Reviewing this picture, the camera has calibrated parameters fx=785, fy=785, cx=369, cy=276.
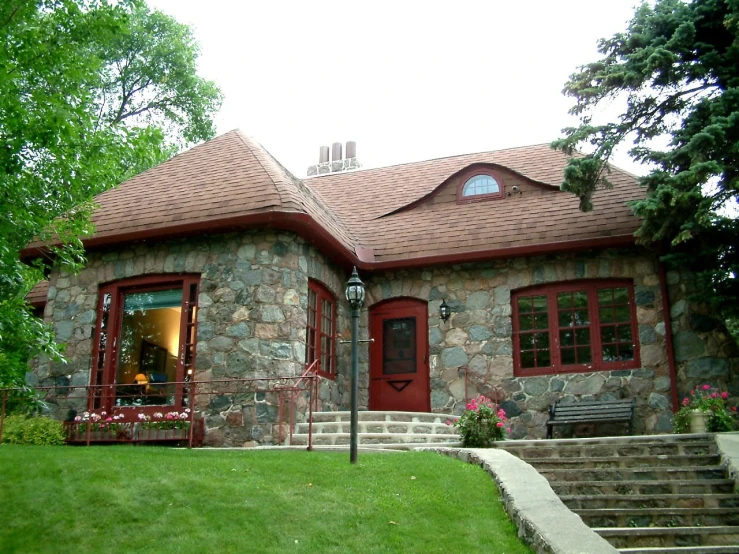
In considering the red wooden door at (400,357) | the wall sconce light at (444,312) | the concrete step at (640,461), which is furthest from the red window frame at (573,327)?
the concrete step at (640,461)

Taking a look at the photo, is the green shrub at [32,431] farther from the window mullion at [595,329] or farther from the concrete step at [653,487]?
the window mullion at [595,329]

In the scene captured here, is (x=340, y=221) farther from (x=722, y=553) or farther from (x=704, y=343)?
(x=722, y=553)

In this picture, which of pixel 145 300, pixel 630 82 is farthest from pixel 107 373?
pixel 630 82

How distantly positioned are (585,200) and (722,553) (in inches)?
267

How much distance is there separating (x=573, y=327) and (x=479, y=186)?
3.55 metres

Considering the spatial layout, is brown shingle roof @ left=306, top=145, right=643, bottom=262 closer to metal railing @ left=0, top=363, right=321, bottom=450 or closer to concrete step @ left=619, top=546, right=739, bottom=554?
metal railing @ left=0, top=363, right=321, bottom=450

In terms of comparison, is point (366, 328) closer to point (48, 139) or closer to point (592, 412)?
point (592, 412)

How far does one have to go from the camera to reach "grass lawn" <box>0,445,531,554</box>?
5918 mm

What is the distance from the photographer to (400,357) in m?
13.3

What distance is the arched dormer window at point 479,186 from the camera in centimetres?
1438

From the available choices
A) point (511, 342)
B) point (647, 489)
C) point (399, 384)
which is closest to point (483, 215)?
point (511, 342)

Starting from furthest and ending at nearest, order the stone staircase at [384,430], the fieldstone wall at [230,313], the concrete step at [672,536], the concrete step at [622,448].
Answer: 1. the fieldstone wall at [230,313]
2. the stone staircase at [384,430]
3. the concrete step at [622,448]
4. the concrete step at [672,536]

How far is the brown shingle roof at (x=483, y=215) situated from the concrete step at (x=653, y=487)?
206 inches

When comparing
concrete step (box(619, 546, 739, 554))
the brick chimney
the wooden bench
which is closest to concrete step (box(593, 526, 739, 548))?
concrete step (box(619, 546, 739, 554))
